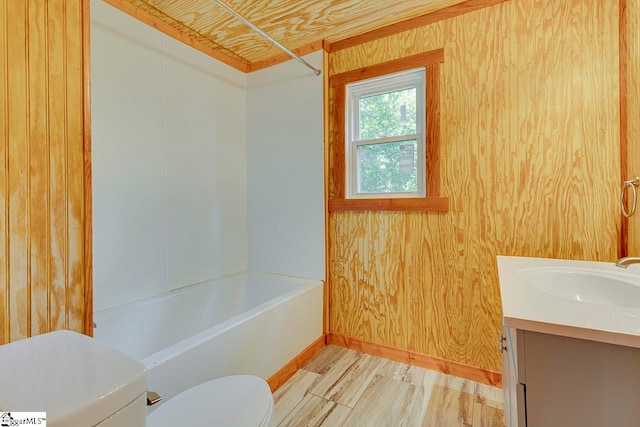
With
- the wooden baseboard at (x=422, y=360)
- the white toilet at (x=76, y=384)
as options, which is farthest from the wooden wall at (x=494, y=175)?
the white toilet at (x=76, y=384)

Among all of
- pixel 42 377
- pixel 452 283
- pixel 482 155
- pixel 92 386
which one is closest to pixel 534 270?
pixel 452 283

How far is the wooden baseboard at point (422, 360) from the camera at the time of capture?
1756 millimetres

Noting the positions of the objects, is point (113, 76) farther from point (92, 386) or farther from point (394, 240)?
point (394, 240)

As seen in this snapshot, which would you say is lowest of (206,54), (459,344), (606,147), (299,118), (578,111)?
(459,344)

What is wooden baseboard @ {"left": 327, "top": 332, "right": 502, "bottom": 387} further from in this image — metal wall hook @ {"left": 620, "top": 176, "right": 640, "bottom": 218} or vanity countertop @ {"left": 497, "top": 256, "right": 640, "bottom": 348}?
metal wall hook @ {"left": 620, "top": 176, "right": 640, "bottom": 218}

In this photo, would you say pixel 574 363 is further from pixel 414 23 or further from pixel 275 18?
pixel 275 18

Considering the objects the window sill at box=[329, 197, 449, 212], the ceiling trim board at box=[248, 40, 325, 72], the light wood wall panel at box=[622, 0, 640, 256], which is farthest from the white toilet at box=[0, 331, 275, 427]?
the ceiling trim board at box=[248, 40, 325, 72]

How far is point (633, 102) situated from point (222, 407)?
2.21m

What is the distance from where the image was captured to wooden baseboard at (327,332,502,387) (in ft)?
5.76

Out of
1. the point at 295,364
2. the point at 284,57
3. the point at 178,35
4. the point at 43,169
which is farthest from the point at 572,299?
the point at 178,35

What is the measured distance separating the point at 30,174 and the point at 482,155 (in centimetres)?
218

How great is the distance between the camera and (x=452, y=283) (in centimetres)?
185

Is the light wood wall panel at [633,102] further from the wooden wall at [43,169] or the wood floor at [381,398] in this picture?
the wooden wall at [43,169]

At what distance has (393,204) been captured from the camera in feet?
6.57
